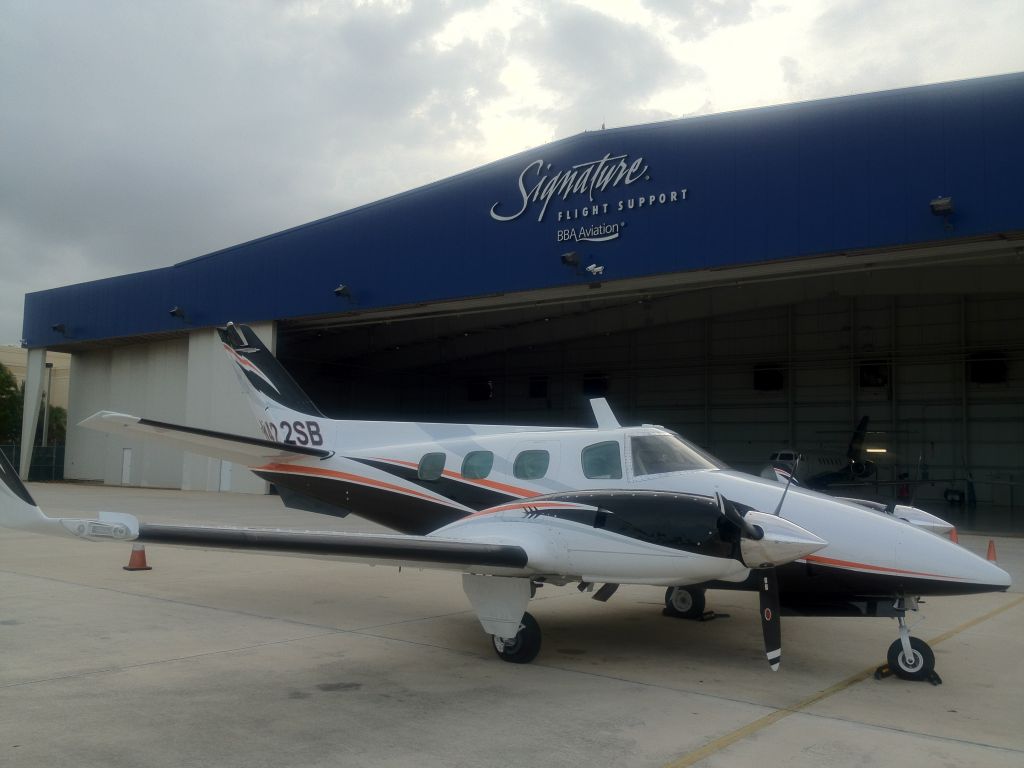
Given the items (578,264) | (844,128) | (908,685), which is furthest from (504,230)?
(908,685)

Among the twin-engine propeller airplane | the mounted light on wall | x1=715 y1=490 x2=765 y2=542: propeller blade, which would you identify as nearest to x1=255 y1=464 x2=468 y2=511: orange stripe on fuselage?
the twin-engine propeller airplane

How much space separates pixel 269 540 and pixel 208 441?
453 cm

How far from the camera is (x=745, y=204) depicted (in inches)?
856

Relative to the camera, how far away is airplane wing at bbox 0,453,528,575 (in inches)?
228

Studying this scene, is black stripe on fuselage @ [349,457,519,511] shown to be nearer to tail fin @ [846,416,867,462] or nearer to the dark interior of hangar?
the dark interior of hangar

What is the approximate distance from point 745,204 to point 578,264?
5298 mm

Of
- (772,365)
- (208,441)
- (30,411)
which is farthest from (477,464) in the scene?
(30,411)

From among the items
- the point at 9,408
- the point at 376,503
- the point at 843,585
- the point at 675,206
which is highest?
the point at 675,206

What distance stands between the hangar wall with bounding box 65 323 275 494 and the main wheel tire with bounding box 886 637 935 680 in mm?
27969

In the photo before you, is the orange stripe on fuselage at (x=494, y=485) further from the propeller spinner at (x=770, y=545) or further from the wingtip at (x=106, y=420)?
the wingtip at (x=106, y=420)

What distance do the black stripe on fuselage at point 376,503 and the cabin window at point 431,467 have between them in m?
0.32

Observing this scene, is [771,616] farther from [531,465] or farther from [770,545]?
[531,465]

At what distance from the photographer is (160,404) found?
38.8 meters

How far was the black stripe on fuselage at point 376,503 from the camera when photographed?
10375mm
